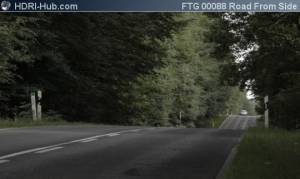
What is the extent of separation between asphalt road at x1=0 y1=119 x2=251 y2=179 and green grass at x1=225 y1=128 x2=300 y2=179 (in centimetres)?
37

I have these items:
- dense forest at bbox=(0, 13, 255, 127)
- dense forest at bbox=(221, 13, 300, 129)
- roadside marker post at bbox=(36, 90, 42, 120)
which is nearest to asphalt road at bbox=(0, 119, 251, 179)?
dense forest at bbox=(221, 13, 300, 129)

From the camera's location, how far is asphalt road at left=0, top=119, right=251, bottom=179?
30.9 ft

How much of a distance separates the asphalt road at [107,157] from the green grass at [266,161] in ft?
1.21

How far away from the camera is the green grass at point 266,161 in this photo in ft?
31.0

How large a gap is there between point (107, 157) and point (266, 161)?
9.43ft

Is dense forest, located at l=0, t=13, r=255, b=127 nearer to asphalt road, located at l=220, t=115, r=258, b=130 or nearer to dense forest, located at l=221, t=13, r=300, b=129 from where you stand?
dense forest, located at l=221, t=13, r=300, b=129

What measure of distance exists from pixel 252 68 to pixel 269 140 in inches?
409

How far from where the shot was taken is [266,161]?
37.3ft

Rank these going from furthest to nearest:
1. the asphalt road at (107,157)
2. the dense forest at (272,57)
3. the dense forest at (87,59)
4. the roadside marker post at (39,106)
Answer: the roadside marker post at (39,106), the dense forest at (87,59), the dense forest at (272,57), the asphalt road at (107,157)

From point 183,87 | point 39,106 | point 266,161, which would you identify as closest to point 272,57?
point 266,161

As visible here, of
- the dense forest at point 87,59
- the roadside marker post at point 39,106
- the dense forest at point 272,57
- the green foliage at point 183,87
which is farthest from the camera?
the green foliage at point 183,87

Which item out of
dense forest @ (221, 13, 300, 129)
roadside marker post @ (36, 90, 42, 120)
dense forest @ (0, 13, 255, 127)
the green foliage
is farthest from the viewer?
the green foliage

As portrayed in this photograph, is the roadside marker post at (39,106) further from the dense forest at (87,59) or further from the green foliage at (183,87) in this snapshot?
the green foliage at (183,87)

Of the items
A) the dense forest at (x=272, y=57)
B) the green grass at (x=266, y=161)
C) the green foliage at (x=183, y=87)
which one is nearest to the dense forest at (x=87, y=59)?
the dense forest at (x=272, y=57)
